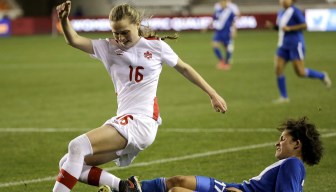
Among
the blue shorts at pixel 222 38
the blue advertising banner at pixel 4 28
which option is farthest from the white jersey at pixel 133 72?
the blue advertising banner at pixel 4 28

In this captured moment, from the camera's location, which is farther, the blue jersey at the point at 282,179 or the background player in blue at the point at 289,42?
the background player in blue at the point at 289,42

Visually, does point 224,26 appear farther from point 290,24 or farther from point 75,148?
point 75,148

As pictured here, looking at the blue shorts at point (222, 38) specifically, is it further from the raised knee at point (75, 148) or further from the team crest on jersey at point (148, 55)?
the raised knee at point (75, 148)

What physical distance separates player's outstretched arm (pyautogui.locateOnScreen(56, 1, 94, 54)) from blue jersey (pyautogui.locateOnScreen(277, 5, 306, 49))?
33.5 ft

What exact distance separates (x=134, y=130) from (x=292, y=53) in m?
10.3

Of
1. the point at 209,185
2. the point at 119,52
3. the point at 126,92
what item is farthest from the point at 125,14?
the point at 209,185

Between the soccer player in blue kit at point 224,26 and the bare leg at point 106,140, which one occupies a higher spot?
the bare leg at point 106,140

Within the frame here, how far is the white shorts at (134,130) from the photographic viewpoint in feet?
23.4

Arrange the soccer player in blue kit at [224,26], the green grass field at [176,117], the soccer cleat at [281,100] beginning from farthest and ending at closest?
the soccer player in blue kit at [224,26], the soccer cleat at [281,100], the green grass field at [176,117]

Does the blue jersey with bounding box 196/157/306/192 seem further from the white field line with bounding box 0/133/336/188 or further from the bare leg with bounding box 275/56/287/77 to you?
the bare leg with bounding box 275/56/287/77

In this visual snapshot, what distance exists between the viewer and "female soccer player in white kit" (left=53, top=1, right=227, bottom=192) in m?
7.12

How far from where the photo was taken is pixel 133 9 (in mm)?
7336

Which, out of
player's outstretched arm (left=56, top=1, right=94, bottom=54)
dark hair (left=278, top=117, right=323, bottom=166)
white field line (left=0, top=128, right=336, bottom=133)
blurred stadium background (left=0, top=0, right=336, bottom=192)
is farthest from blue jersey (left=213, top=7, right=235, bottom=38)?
dark hair (left=278, top=117, right=323, bottom=166)

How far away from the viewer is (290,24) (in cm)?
1728
